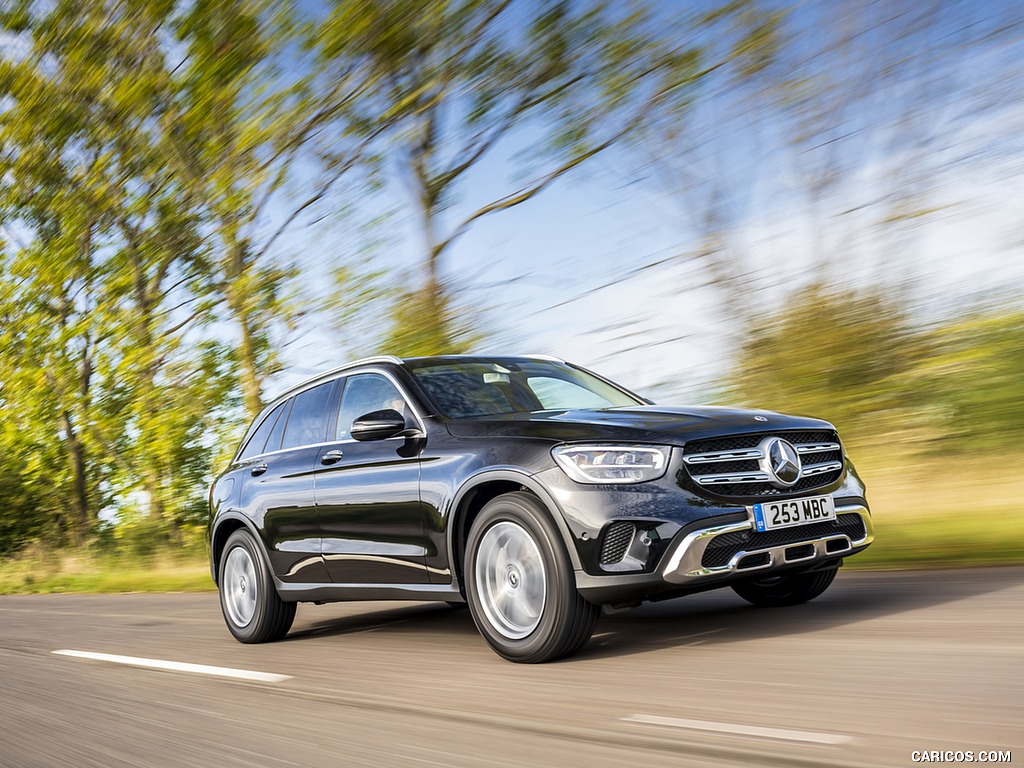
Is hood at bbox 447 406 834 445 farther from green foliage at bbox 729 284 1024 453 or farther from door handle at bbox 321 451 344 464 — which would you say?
green foliage at bbox 729 284 1024 453

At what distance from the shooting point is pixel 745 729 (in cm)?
368

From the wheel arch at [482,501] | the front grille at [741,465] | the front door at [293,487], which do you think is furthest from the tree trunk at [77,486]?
the front grille at [741,465]

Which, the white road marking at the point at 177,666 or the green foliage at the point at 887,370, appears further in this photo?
the green foliage at the point at 887,370

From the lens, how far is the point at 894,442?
10859 millimetres

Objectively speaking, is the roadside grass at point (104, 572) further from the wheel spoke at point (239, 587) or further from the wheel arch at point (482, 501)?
the wheel arch at point (482, 501)

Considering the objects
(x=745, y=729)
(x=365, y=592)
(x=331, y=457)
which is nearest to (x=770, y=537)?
(x=745, y=729)

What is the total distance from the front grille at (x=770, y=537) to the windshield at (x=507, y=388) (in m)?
1.47

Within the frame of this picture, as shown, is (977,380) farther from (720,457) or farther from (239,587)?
(239,587)

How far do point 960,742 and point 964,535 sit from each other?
18.1 feet

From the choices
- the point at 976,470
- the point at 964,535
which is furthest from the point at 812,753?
the point at 976,470

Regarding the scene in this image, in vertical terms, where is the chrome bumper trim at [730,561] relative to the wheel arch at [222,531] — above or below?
below

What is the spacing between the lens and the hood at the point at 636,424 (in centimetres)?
507

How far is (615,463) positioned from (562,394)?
5.80 feet

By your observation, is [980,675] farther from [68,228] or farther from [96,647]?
[68,228]
